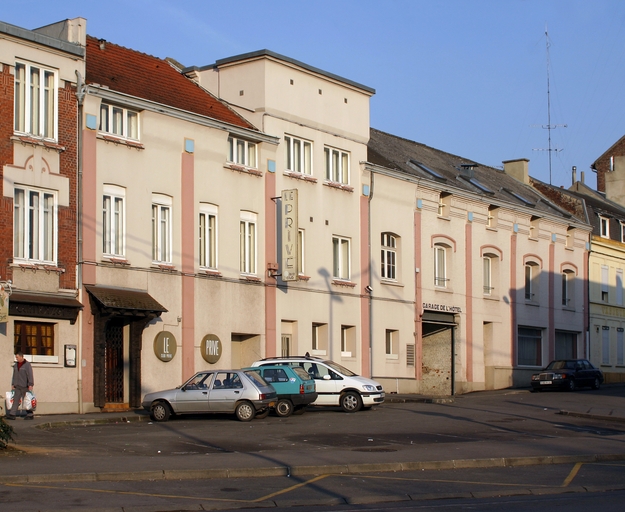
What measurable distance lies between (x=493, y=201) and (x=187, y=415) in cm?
2449

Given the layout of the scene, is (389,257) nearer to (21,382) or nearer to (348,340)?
(348,340)

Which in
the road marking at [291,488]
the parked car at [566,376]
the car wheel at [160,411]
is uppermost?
the road marking at [291,488]

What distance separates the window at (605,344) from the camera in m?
56.3

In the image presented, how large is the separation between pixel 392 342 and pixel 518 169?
2157cm

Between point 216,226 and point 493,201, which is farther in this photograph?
point 493,201

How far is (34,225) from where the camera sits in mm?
26672

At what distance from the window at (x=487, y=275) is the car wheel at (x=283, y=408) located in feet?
71.9

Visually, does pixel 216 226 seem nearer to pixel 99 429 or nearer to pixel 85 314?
pixel 85 314

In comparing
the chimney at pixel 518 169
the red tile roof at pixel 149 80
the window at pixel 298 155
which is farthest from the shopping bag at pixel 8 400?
the chimney at pixel 518 169

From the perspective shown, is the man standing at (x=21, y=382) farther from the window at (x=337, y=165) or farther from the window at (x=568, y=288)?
the window at (x=568, y=288)

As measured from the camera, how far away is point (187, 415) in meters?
26.3

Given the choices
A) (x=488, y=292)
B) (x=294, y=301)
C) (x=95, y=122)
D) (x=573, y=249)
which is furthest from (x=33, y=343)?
(x=573, y=249)

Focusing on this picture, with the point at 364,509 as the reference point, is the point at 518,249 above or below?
above

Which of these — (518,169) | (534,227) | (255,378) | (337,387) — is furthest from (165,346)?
(518,169)
